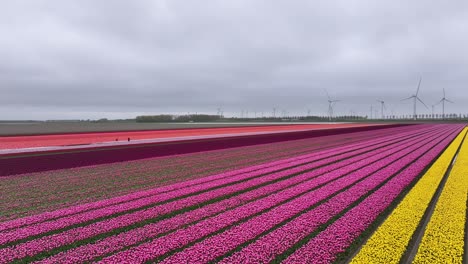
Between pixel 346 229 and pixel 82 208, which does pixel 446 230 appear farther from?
pixel 82 208

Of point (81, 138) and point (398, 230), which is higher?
point (81, 138)

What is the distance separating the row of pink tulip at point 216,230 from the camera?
475cm

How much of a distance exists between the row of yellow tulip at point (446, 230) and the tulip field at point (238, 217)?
0.07ft

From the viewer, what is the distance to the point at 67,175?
11664 mm

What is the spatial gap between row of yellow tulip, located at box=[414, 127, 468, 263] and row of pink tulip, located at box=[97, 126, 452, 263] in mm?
2582

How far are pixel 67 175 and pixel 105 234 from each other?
738 cm

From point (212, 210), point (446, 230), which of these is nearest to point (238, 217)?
point (212, 210)

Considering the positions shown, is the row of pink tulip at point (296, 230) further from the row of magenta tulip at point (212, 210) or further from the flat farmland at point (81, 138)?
the flat farmland at point (81, 138)

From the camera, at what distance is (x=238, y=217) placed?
6.50 metres

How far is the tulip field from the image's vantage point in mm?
4812

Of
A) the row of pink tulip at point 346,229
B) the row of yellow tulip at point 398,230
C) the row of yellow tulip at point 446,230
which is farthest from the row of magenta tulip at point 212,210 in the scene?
the row of yellow tulip at point 446,230

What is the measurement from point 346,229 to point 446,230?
6.46ft

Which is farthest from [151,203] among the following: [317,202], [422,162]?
[422,162]

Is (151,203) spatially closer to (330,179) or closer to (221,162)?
(330,179)
